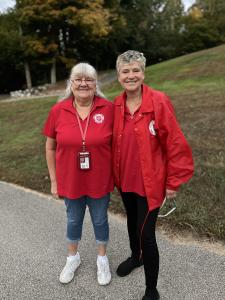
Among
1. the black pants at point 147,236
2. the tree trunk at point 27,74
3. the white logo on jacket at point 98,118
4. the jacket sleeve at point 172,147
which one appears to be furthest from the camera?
the tree trunk at point 27,74

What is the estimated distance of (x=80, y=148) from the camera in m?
2.94

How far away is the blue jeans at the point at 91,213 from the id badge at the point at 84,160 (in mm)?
339

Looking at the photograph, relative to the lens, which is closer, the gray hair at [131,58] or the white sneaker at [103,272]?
the gray hair at [131,58]

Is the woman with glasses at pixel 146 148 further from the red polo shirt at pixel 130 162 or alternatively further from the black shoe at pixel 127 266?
the black shoe at pixel 127 266

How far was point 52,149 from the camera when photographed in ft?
10.6

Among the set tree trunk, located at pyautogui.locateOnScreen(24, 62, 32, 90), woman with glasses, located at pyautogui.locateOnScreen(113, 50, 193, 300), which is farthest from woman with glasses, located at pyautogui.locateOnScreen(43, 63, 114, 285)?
tree trunk, located at pyautogui.locateOnScreen(24, 62, 32, 90)

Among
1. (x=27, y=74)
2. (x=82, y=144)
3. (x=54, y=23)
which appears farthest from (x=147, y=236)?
(x=27, y=74)

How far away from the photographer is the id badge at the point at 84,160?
116 inches

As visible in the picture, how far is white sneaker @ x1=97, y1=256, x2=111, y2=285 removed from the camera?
10.7ft

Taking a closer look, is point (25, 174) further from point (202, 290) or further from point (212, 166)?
point (202, 290)

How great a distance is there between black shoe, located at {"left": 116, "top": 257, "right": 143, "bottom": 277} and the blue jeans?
28 centimetres

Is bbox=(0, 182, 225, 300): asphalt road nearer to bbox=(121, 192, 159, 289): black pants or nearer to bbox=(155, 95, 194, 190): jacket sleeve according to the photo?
bbox=(121, 192, 159, 289): black pants

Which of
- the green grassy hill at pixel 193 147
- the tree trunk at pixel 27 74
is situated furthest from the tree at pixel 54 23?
the green grassy hill at pixel 193 147

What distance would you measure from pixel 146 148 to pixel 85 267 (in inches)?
58.1
